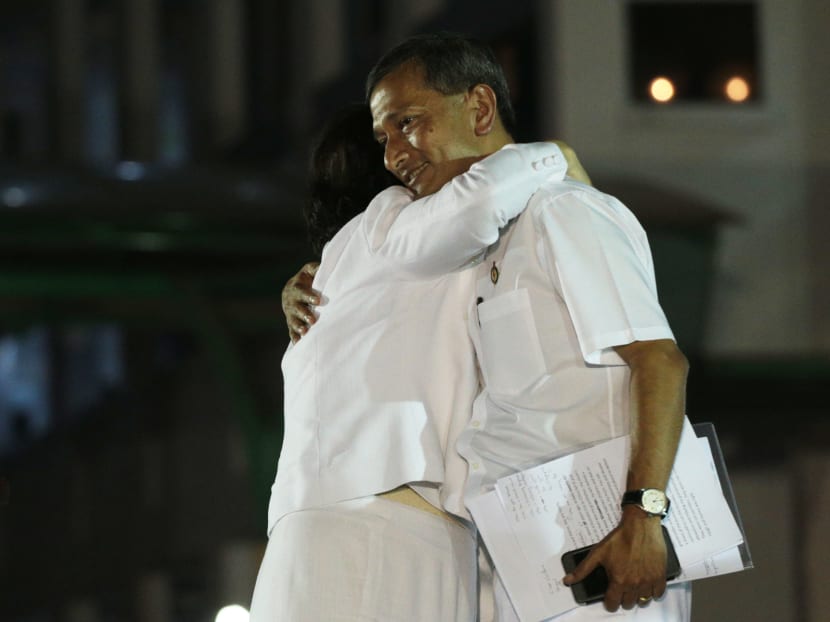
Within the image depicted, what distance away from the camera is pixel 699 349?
26.6ft

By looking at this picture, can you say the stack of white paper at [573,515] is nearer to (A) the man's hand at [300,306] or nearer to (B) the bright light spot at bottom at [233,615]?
(A) the man's hand at [300,306]

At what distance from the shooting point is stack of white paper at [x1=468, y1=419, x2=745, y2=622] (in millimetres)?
1863

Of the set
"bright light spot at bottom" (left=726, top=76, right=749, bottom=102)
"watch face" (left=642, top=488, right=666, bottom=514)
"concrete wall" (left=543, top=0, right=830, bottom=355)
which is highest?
"bright light spot at bottom" (left=726, top=76, right=749, bottom=102)

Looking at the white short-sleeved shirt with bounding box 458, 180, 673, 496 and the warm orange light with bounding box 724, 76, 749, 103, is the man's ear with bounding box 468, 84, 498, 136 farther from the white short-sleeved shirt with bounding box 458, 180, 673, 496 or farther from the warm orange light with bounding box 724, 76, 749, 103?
the warm orange light with bounding box 724, 76, 749, 103

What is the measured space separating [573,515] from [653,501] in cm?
12

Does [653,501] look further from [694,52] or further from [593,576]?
[694,52]

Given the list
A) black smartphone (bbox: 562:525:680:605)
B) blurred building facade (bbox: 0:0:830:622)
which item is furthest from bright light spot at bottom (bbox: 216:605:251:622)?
black smartphone (bbox: 562:525:680:605)

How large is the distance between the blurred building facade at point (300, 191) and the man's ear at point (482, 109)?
4642mm

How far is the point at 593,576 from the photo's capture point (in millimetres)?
1856

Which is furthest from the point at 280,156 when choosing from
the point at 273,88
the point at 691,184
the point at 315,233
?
the point at 315,233

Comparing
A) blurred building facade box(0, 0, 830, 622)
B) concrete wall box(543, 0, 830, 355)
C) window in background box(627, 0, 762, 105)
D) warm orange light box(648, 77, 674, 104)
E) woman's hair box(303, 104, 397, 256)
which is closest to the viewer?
woman's hair box(303, 104, 397, 256)

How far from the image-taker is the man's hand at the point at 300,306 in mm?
2205

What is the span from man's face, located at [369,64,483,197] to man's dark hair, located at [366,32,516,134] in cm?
1

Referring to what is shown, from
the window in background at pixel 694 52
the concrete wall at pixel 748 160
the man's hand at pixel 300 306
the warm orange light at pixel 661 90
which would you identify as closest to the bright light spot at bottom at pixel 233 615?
the man's hand at pixel 300 306
